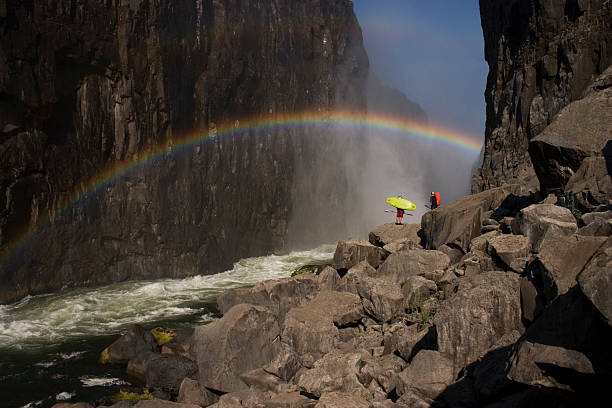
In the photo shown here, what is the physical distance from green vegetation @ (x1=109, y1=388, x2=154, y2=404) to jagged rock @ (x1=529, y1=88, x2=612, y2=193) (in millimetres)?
11420

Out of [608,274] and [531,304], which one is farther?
[531,304]

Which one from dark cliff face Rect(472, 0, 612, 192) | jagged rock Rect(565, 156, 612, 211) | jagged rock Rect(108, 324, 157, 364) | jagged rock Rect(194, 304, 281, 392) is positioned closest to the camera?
jagged rock Rect(565, 156, 612, 211)

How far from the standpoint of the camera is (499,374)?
22.0 feet

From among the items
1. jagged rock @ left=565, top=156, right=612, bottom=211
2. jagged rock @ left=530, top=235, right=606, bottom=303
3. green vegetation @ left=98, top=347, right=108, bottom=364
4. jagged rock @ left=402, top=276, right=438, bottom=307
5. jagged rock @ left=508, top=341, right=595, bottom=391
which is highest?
jagged rock @ left=565, top=156, right=612, bottom=211

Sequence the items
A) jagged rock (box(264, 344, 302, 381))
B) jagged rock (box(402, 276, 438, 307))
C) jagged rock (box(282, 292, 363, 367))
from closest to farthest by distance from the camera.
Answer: jagged rock (box(264, 344, 302, 381)), jagged rock (box(282, 292, 363, 367)), jagged rock (box(402, 276, 438, 307))

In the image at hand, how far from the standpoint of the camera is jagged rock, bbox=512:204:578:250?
9.92m

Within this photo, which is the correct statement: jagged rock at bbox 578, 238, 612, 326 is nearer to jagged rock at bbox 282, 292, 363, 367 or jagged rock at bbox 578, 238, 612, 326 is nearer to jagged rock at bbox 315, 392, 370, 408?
jagged rock at bbox 315, 392, 370, 408

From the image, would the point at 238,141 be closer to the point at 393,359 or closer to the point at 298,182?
the point at 298,182

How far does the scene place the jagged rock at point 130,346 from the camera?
14.5m

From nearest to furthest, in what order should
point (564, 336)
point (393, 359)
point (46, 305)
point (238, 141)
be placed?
point (564, 336), point (393, 359), point (46, 305), point (238, 141)

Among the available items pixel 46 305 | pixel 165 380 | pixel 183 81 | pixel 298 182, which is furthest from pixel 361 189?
pixel 165 380

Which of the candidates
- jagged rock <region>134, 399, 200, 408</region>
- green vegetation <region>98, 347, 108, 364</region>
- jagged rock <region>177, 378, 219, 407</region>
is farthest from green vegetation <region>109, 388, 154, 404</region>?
green vegetation <region>98, 347, 108, 364</region>

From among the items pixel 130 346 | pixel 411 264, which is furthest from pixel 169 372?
pixel 411 264

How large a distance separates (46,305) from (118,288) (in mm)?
4726
